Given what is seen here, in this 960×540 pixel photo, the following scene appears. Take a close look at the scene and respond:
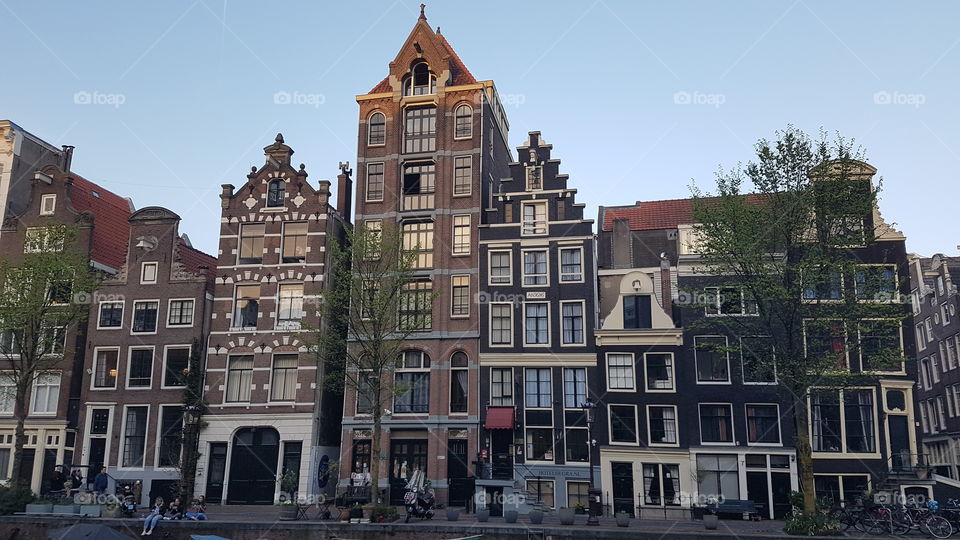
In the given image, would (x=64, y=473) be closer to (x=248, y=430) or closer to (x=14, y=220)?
(x=248, y=430)

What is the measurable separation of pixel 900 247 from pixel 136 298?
43.9m

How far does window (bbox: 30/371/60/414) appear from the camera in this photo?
4784 centimetres

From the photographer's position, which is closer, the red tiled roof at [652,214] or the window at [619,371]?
the window at [619,371]

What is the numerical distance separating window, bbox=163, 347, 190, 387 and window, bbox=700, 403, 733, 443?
2938 cm

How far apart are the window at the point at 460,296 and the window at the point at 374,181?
7412 millimetres

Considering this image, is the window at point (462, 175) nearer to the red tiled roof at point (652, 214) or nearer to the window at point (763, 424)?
the red tiled roof at point (652, 214)

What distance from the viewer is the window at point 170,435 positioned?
4438 centimetres

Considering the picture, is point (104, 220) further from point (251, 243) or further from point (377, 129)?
point (377, 129)

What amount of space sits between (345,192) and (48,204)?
19.7 meters

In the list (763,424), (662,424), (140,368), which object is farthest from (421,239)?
(763,424)

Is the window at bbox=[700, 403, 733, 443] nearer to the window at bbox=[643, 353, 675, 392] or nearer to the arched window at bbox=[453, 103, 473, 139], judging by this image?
the window at bbox=[643, 353, 675, 392]

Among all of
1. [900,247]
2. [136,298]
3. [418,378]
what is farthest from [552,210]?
[136,298]

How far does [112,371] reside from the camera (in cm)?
4669

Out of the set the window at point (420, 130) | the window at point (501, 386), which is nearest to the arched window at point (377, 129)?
the window at point (420, 130)
